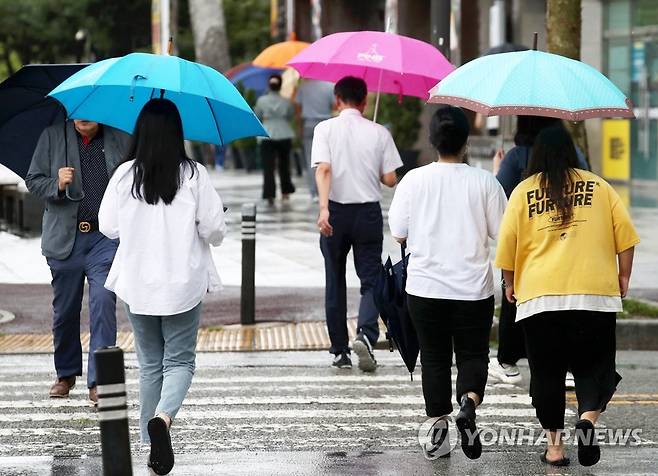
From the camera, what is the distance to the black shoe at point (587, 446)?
6.48 meters

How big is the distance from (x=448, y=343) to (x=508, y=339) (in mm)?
1675

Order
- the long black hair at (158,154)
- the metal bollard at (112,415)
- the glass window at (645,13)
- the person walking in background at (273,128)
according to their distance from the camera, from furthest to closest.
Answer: the glass window at (645,13), the person walking in background at (273,128), the long black hair at (158,154), the metal bollard at (112,415)

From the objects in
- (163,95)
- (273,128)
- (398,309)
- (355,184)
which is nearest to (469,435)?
(398,309)

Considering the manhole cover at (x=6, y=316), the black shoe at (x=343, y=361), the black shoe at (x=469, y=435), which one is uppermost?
the black shoe at (x=469, y=435)

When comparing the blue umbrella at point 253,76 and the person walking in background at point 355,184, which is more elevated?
the blue umbrella at point 253,76

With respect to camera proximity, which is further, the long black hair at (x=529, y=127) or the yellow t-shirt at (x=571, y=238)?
the long black hair at (x=529, y=127)

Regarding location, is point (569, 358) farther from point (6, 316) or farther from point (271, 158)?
point (271, 158)

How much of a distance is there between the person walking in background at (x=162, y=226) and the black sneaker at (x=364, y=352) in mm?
3091

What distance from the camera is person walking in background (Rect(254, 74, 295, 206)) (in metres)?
23.7

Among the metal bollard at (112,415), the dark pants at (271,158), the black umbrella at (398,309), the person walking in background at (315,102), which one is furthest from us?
the dark pants at (271,158)

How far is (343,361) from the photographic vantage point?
32.8 ft

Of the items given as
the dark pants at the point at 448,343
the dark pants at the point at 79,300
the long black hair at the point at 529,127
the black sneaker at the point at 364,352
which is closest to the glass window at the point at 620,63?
the black sneaker at the point at 364,352

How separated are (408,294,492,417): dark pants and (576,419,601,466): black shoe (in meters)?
0.76

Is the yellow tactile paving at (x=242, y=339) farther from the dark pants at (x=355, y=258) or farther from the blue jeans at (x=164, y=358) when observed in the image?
the blue jeans at (x=164, y=358)
